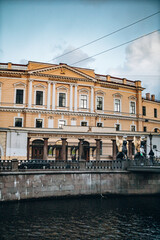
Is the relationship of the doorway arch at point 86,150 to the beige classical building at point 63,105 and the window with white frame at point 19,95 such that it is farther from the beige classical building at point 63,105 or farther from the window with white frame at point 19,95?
the window with white frame at point 19,95

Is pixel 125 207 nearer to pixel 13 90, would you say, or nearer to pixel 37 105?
pixel 37 105

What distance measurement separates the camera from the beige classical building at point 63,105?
34750mm

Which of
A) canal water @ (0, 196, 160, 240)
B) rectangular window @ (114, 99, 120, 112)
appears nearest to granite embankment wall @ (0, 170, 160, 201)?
canal water @ (0, 196, 160, 240)

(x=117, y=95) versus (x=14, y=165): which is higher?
(x=117, y=95)

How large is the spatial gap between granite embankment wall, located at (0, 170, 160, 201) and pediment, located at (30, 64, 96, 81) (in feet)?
60.0

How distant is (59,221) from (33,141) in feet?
61.7

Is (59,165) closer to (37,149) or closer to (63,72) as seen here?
(37,149)

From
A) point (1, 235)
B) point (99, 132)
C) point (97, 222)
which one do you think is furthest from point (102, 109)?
point (1, 235)

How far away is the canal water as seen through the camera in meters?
14.4

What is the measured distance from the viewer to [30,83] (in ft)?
118

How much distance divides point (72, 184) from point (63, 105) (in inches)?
670

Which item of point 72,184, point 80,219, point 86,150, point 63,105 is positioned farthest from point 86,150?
point 80,219

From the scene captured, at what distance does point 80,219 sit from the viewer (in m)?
17.0

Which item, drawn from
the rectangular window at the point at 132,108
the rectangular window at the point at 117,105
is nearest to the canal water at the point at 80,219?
the rectangular window at the point at 117,105
